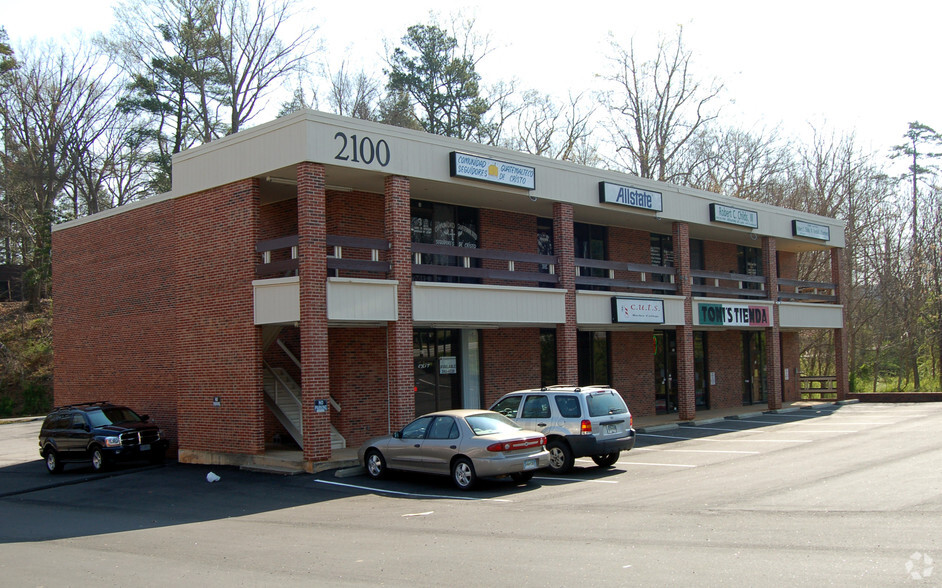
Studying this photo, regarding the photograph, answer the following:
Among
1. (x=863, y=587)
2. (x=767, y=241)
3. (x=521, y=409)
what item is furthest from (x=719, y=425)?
(x=863, y=587)

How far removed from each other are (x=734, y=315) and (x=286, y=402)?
53.0ft

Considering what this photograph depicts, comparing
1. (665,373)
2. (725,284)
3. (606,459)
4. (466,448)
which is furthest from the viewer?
(725,284)

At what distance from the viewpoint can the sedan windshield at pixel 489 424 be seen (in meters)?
14.4

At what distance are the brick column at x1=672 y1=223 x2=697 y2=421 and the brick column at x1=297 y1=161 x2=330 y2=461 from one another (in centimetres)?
1338

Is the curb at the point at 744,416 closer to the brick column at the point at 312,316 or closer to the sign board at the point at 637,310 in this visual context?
the sign board at the point at 637,310

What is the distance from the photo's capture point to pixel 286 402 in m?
20.0

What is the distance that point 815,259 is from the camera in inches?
1817

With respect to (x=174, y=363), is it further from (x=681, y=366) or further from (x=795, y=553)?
(x=795, y=553)

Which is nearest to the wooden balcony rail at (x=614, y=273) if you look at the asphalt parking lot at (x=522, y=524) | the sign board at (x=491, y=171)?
the sign board at (x=491, y=171)

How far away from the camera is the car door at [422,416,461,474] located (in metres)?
14.4

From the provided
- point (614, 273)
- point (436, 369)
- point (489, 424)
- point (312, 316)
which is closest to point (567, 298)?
point (436, 369)

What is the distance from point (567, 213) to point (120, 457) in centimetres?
1358

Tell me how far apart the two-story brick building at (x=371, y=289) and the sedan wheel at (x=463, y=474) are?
12.0 feet

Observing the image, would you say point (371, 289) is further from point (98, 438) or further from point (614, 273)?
point (614, 273)
